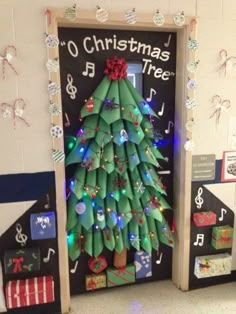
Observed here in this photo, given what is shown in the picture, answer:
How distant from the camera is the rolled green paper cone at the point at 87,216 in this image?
179 cm

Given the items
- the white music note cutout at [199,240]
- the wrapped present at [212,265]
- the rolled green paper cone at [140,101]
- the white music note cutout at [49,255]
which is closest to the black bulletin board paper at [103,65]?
the rolled green paper cone at [140,101]

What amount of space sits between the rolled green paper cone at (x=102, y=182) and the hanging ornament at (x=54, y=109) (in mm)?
408

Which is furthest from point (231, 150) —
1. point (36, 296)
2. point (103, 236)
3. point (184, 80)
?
point (36, 296)

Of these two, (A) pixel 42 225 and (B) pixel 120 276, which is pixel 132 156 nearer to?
(A) pixel 42 225

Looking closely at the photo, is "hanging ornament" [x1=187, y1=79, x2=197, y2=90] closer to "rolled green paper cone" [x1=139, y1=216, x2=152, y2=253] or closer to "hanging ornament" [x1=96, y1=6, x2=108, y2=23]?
"hanging ornament" [x1=96, y1=6, x2=108, y2=23]

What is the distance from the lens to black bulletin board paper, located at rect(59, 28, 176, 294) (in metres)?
1.77

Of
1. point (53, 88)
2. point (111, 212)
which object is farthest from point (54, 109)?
point (111, 212)

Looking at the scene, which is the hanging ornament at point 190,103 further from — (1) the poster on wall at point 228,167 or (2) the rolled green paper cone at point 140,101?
(1) the poster on wall at point 228,167

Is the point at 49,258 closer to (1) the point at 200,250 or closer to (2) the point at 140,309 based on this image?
(2) the point at 140,309

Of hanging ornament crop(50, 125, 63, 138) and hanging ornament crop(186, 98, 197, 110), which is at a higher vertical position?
hanging ornament crop(186, 98, 197, 110)

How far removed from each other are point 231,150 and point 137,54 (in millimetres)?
845

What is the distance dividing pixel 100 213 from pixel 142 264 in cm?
56

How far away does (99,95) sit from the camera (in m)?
1.75

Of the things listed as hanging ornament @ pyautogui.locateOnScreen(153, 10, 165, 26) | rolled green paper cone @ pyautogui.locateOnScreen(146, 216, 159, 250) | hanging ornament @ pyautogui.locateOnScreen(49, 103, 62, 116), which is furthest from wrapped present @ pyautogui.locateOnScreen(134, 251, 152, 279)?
hanging ornament @ pyautogui.locateOnScreen(153, 10, 165, 26)
